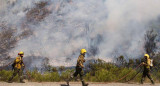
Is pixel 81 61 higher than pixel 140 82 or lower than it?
higher

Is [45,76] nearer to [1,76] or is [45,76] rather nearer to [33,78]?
[33,78]

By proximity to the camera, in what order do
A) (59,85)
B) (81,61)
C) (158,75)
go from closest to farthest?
1. (81,61)
2. (59,85)
3. (158,75)

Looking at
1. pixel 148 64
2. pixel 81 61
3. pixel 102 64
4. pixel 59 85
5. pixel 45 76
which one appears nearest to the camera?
pixel 81 61

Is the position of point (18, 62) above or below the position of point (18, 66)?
above

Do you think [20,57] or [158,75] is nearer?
[20,57]

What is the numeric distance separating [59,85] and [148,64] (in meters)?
6.67

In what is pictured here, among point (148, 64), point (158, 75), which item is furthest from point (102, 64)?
point (148, 64)

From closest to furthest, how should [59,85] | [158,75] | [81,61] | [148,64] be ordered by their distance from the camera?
[81,61] < [59,85] < [148,64] < [158,75]

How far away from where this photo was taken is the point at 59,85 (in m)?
13.8

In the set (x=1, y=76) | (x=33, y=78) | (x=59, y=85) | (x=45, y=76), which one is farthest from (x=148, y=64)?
(x=1, y=76)

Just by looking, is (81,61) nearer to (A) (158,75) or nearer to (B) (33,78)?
(B) (33,78)

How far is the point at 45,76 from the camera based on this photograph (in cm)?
1606

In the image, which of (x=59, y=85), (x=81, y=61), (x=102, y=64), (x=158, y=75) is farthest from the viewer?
(x=102, y=64)

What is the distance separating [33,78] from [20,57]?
2.60 metres
